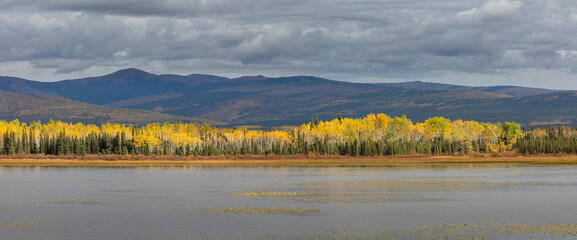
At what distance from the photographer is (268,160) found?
595 ft

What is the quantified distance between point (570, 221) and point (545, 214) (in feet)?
13.3

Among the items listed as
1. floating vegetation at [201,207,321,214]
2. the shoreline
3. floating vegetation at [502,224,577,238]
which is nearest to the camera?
floating vegetation at [502,224,577,238]

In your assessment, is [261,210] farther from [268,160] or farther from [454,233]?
[268,160]

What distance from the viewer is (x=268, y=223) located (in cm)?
5022

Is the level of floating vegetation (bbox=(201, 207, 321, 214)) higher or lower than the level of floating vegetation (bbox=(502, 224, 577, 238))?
higher

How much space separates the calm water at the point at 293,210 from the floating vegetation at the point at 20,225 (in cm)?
7

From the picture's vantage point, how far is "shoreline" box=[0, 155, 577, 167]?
550 feet

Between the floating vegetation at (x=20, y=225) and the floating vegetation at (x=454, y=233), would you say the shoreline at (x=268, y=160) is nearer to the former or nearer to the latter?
the floating vegetation at (x=20, y=225)

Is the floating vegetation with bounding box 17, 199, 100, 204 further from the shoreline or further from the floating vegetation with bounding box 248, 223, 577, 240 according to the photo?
the shoreline

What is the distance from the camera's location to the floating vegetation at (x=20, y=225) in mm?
48312

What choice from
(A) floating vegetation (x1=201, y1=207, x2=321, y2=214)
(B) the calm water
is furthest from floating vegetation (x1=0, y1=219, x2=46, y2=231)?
(A) floating vegetation (x1=201, y1=207, x2=321, y2=214)

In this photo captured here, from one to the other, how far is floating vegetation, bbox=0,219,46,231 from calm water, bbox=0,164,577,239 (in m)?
0.07

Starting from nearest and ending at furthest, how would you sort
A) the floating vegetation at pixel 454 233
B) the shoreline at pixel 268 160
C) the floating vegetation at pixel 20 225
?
1. the floating vegetation at pixel 454 233
2. the floating vegetation at pixel 20 225
3. the shoreline at pixel 268 160

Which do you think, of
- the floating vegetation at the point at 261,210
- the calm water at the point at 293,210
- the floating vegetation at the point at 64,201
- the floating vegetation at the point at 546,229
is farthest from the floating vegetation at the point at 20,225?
the floating vegetation at the point at 546,229
